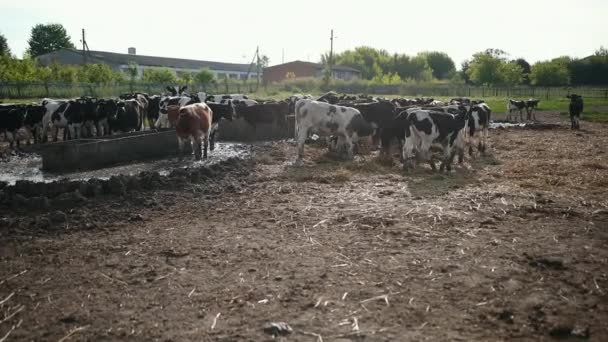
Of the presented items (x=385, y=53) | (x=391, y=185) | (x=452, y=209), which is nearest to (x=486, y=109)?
(x=391, y=185)

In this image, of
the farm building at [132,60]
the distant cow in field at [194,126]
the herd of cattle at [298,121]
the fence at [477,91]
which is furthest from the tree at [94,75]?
the distant cow in field at [194,126]

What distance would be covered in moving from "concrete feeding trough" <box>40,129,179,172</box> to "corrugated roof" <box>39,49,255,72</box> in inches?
2279

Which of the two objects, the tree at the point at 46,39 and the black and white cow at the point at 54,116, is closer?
the black and white cow at the point at 54,116

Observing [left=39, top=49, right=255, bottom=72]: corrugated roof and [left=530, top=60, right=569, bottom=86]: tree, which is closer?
[left=39, top=49, right=255, bottom=72]: corrugated roof

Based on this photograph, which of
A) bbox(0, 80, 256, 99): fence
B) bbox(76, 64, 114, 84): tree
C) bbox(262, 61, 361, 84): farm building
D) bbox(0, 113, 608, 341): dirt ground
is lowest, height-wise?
bbox(0, 113, 608, 341): dirt ground

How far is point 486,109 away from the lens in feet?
54.6

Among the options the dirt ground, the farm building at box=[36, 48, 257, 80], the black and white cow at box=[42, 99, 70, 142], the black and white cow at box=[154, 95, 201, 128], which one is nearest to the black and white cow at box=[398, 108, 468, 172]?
the dirt ground

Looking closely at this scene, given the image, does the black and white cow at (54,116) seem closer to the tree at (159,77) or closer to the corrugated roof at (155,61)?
the tree at (159,77)

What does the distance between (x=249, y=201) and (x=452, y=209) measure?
3.88 metres

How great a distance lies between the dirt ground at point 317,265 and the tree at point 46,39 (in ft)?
308

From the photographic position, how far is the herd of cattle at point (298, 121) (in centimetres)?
1283

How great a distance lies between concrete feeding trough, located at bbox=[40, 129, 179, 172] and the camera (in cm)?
1226

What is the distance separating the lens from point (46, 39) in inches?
3514

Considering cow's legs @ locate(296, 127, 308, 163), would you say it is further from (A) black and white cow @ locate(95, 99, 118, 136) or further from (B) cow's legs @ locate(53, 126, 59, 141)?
(B) cow's legs @ locate(53, 126, 59, 141)
